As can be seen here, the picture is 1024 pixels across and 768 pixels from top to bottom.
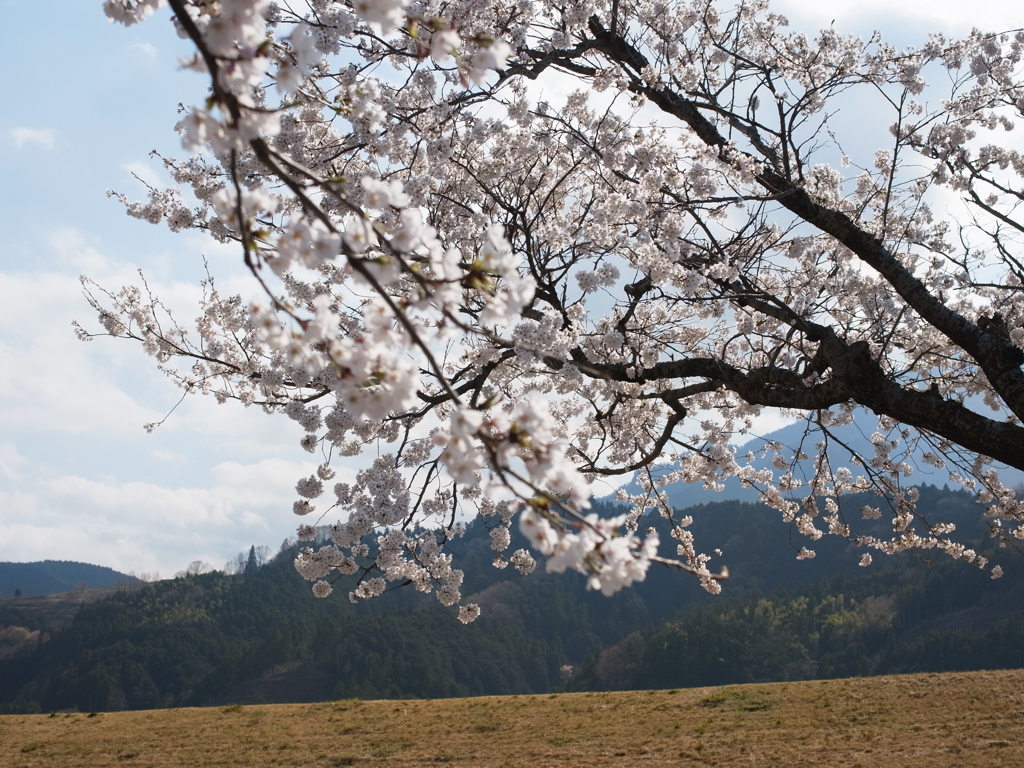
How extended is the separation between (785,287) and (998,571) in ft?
21.2

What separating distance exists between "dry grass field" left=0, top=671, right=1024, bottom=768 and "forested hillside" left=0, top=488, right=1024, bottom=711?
7079cm

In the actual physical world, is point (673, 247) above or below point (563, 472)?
above

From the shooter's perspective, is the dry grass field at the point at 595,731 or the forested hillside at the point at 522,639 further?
the forested hillside at the point at 522,639

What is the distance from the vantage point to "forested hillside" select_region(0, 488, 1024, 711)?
8438cm

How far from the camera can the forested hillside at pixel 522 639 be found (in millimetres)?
84375

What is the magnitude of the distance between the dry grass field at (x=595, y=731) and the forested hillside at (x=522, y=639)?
70.8 metres

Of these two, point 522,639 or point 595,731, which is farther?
point 522,639

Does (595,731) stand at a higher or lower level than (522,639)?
lower

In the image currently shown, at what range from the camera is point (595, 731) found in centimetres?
1462

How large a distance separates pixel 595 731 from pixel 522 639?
101637mm

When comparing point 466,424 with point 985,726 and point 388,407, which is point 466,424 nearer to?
point 388,407

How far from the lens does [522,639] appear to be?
365 ft

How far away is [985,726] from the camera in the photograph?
12.8 m

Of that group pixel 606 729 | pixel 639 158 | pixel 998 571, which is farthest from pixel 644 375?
pixel 606 729
